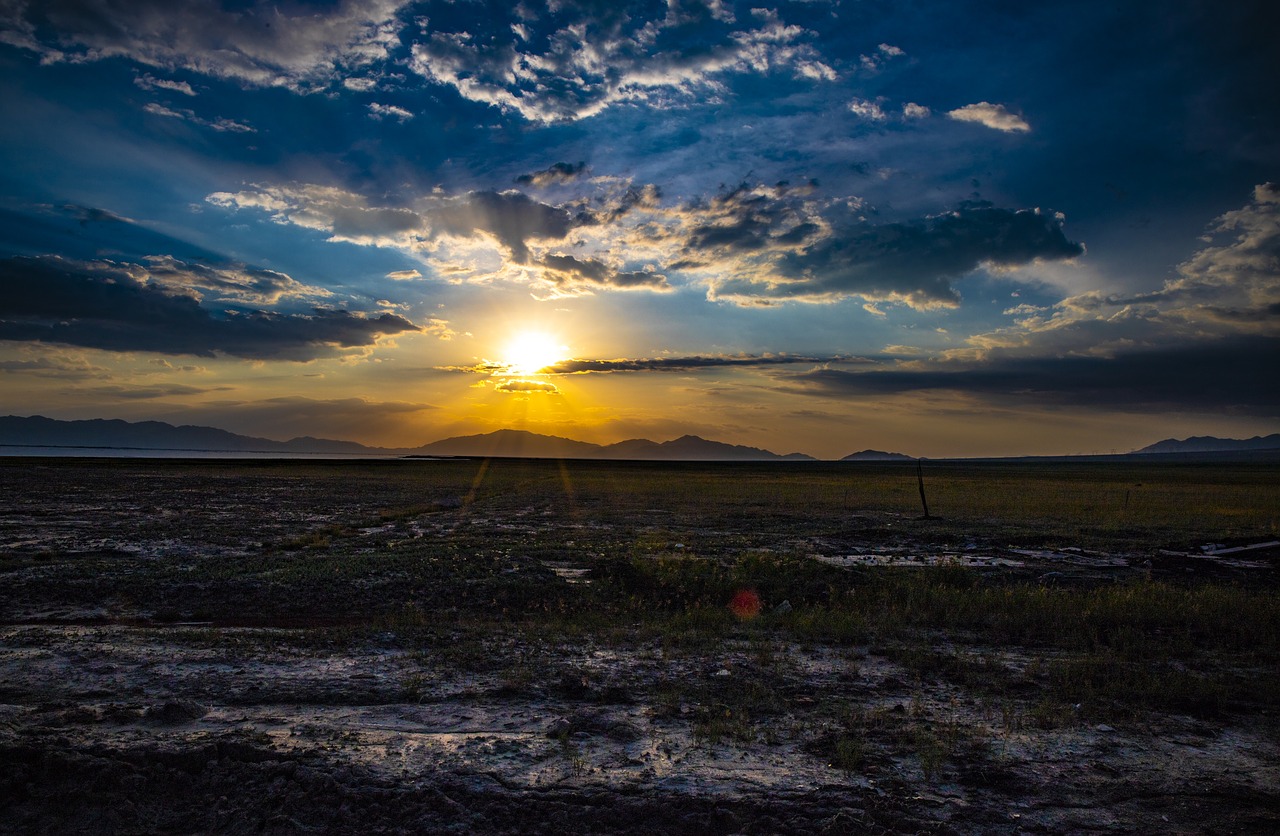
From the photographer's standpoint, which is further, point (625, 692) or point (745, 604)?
point (745, 604)

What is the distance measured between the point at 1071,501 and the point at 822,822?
4801 centimetres

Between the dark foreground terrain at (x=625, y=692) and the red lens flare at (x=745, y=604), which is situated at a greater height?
the dark foreground terrain at (x=625, y=692)

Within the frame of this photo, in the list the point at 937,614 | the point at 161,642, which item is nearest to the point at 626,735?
the point at 161,642

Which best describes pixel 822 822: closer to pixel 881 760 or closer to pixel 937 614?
pixel 881 760

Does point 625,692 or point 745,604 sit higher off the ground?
point 625,692

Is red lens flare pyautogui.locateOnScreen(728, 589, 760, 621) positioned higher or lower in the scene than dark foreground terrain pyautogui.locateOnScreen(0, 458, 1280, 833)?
lower

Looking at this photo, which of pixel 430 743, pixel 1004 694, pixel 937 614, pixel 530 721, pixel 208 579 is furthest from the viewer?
pixel 208 579

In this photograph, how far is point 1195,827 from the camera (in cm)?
524

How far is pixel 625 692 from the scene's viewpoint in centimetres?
811

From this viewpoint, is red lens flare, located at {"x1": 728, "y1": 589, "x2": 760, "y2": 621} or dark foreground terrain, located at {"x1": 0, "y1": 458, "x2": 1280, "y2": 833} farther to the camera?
red lens flare, located at {"x1": 728, "y1": 589, "x2": 760, "y2": 621}

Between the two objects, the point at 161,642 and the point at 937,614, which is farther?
the point at 937,614

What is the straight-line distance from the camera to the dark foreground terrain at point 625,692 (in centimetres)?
534

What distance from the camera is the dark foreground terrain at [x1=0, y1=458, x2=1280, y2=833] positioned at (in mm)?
5344

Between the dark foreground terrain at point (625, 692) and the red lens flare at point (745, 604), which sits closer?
the dark foreground terrain at point (625, 692)
